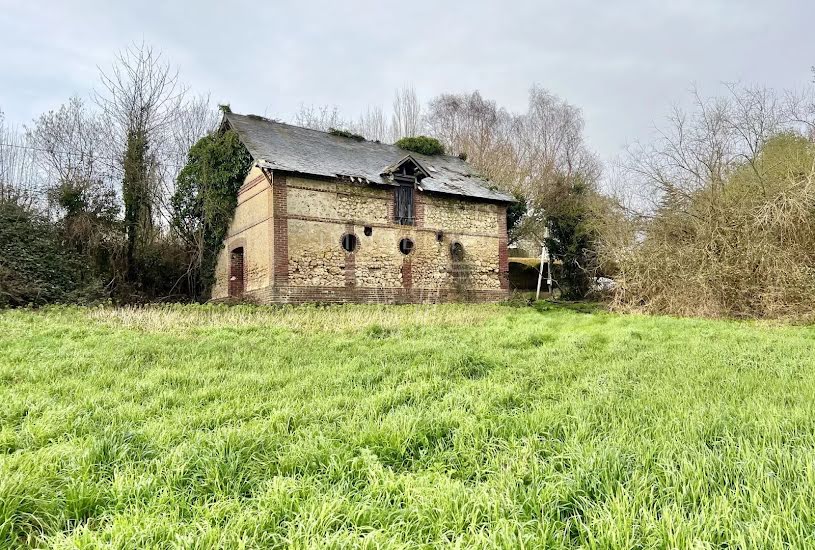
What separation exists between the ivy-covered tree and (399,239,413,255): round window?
652 centimetres

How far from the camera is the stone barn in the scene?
651 inches

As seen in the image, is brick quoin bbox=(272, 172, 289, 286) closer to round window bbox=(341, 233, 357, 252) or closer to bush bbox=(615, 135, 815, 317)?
round window bbox=(341, 233, 357, 252)

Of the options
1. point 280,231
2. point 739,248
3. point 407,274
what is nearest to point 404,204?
point 407,274

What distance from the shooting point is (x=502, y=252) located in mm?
21141

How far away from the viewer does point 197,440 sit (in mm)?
3100

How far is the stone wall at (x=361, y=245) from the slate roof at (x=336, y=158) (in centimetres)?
44

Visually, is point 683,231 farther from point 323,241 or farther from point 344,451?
point 344,451

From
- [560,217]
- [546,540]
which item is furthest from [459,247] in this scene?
[546,540]

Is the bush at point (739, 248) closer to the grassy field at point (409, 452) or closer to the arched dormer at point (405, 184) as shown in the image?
the grassy field at point (409, 452)

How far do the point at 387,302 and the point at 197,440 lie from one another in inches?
593

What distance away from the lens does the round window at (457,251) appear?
20.0m

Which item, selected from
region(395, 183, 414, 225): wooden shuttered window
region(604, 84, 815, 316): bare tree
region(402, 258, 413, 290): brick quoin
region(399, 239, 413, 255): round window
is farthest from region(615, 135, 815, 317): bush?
region(395, 183, 414, 225): wooden shuttered window

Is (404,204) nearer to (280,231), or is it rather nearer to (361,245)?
(361,245)

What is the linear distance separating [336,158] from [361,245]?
3.79 m
